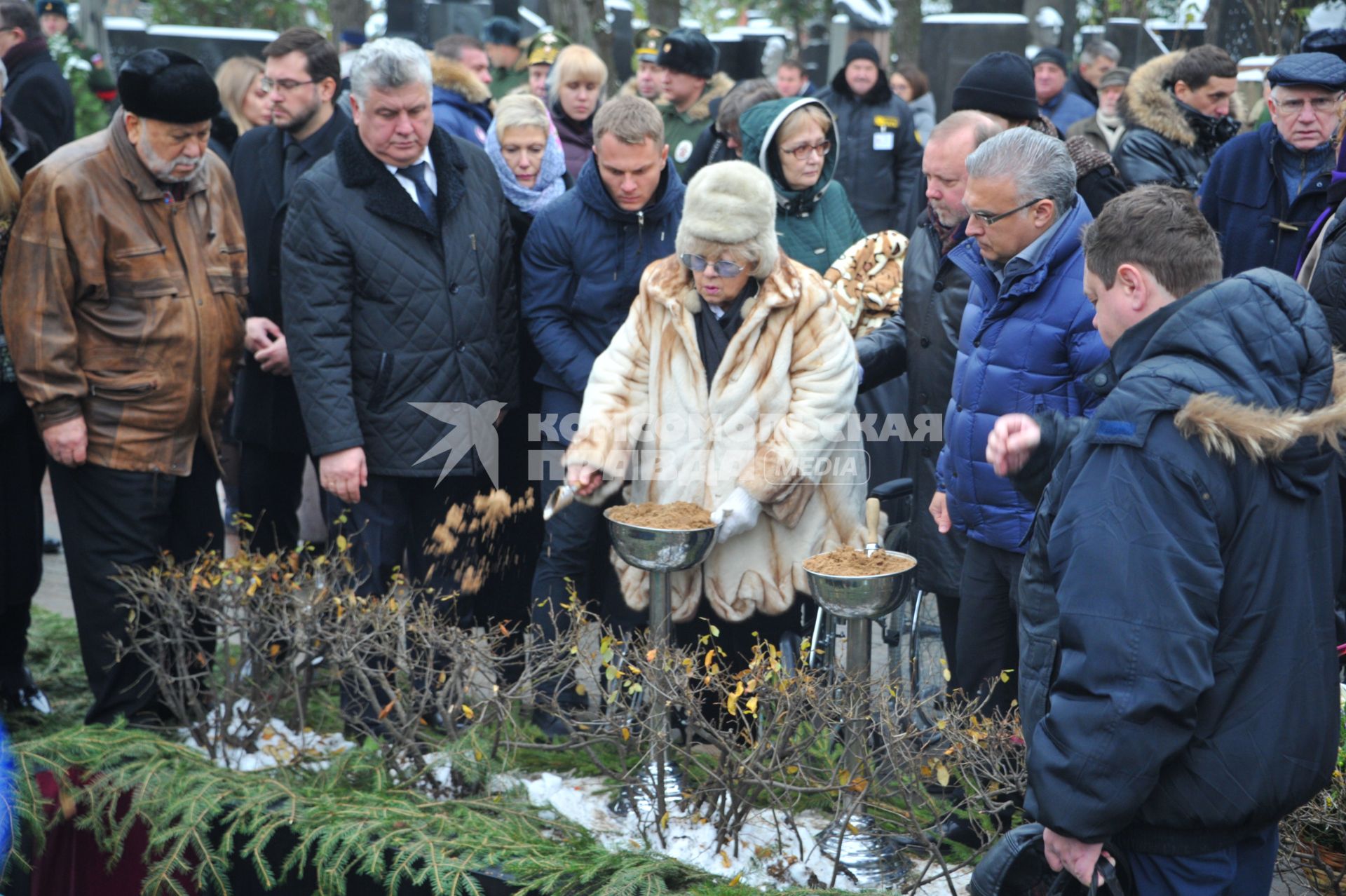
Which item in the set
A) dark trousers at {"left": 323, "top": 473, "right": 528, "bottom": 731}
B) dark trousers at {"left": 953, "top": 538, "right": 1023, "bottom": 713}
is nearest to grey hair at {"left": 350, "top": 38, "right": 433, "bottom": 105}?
dark trousers at {"left": 323, "top": 473, "right": 528, "bottom": 731}

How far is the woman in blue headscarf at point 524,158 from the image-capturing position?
5.94 m

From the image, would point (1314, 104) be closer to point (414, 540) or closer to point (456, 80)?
point (414, 540)

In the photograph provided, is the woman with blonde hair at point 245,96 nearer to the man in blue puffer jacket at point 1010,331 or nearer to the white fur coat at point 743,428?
the white fur coat at point 743,428

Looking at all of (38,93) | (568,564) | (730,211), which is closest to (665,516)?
(730,211)

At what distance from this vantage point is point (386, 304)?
501cm

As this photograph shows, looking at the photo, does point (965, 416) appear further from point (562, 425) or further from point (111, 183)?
point (111, 183)

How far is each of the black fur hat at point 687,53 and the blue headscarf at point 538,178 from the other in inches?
132

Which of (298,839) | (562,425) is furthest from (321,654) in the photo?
(562,425)

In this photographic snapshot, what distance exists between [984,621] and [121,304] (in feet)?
10.6

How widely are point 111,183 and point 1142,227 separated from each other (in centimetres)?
361

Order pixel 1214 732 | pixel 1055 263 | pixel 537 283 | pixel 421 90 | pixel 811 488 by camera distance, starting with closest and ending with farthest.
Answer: pixel 1214 732
pixel 1055 263
pixel 811 488
pixel 421 90
pixel 537 283

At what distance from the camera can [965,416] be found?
13.4 feet

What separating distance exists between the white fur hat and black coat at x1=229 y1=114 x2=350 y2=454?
2.15 meters

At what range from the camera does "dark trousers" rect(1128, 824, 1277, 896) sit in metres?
2.78
